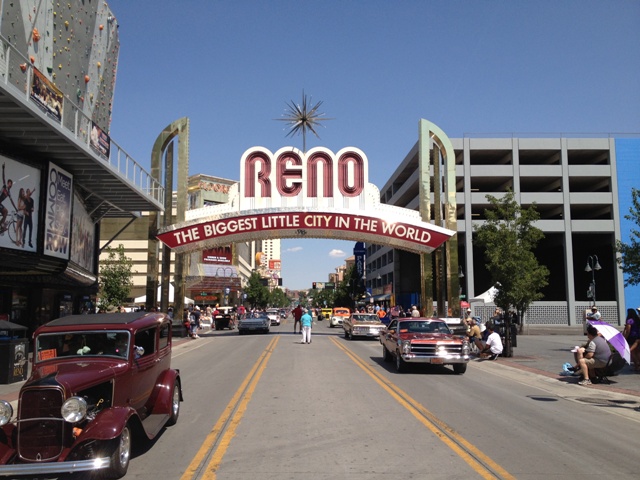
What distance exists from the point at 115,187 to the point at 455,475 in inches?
857

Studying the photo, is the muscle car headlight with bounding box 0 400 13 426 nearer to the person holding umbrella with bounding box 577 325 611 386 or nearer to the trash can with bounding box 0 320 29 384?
the trash can with bounding box 0 320 29 384

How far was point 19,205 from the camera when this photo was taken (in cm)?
1795

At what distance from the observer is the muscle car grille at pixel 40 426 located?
5848 millimetres

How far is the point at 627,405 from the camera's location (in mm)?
10992

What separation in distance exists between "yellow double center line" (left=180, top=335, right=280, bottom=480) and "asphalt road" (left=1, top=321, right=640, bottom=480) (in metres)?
0.02

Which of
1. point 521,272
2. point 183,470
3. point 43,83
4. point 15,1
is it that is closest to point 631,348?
point 521,272

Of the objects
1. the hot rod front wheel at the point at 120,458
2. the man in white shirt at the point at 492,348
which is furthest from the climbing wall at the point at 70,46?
the man in white shirt at the point at 492,348

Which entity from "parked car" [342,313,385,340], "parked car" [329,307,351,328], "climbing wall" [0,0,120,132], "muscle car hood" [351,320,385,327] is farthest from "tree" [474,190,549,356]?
"parked car" [329,307,351,328]

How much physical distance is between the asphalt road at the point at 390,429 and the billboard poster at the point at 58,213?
27.9 ft

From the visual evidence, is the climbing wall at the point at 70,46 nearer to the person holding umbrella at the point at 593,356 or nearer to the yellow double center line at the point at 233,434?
the yellow double center line at the point at 233,434

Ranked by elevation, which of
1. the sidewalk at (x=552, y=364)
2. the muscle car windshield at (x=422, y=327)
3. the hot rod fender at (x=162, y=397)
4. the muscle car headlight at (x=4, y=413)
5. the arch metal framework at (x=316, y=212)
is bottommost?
the sidewalk at (x=552, y=364)

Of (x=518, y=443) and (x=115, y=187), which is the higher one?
(x=115, y=187)

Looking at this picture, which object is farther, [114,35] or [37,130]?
[114,35]

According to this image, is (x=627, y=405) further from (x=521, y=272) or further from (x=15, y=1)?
(x=15, y=1)
